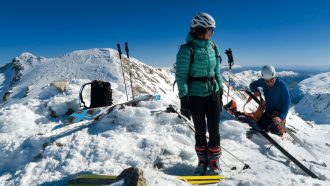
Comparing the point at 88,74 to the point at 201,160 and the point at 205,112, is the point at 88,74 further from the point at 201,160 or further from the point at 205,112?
the point at 201,160

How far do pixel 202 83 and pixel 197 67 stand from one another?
0.37 meters

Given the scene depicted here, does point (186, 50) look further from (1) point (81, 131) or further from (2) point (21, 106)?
(2) point (21, 106)

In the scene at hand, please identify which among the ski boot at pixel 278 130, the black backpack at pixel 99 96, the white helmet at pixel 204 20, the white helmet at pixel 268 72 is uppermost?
the white helmet at pixel 204 20

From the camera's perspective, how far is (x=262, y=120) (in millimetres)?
10953

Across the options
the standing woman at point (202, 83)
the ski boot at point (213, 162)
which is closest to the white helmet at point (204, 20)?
the standing woman at point (202, 83)

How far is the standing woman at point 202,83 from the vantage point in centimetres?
686

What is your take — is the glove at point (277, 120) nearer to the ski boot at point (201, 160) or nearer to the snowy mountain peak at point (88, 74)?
the ski boot at point (201, 160)

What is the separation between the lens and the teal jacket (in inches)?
270

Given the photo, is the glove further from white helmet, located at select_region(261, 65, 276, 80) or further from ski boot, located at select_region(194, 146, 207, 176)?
ski boot, located at select_region(194, 146, 207, 176)

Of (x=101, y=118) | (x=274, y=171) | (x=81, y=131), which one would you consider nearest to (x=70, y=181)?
(x=81, y=131)

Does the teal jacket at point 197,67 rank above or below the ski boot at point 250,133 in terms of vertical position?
above

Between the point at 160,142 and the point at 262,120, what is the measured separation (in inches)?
167

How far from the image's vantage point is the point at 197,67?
697 centimetres

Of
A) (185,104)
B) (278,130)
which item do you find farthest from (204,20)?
(278,130)
